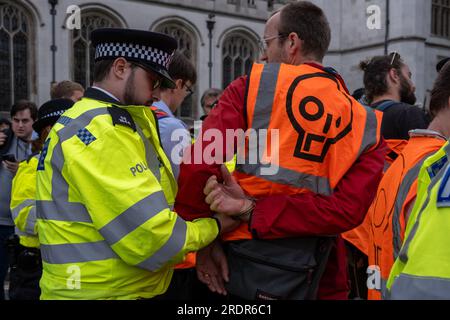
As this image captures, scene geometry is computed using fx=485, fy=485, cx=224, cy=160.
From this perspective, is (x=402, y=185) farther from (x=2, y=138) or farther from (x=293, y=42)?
(x=2, y=138)

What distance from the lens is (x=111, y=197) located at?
5.69 feet

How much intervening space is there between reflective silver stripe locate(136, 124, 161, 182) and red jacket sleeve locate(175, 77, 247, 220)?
0.55 ft

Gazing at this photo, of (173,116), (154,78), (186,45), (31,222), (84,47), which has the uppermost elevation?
(186,45)

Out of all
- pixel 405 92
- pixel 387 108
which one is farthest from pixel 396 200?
pixel 405 92

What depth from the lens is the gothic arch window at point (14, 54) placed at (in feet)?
53.4

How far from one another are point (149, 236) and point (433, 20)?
67.7 feet

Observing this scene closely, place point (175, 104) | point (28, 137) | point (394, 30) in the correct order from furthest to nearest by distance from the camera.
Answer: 1. point (394, 30)
2. point (28, 137)
3. point (175, 104)

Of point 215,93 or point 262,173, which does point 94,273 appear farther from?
point 215,93

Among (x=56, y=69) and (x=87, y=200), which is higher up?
(x=56, y=69)

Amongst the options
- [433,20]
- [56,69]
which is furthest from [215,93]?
[433,20]

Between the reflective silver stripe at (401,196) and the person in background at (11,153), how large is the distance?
11.6ft

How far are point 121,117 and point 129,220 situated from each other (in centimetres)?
40

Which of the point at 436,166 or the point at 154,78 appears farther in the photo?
the point at 154,78

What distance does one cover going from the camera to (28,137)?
16.5ft
